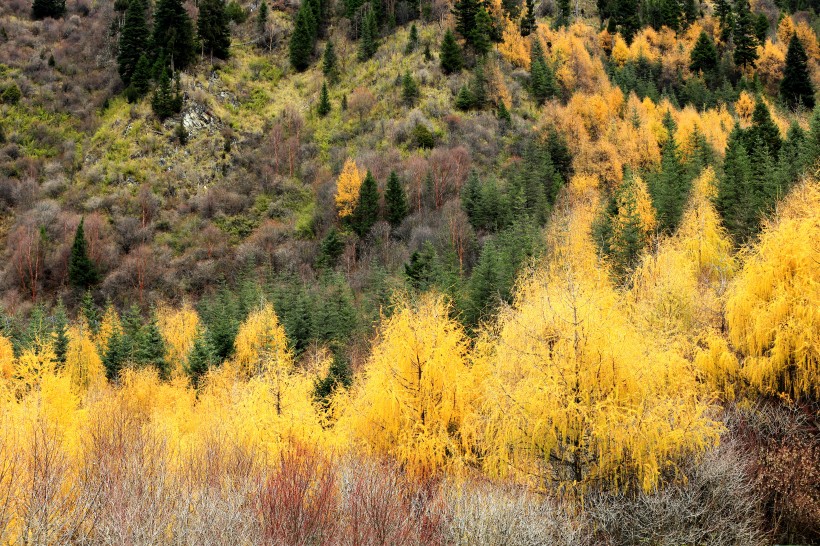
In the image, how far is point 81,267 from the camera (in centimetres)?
7444

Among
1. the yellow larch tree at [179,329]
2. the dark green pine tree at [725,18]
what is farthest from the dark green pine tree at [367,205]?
the dark green pine tree at [725,18]

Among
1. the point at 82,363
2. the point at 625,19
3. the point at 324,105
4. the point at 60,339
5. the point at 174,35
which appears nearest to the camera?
the point at 60,339

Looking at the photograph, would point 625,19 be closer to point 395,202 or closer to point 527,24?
point 527,24

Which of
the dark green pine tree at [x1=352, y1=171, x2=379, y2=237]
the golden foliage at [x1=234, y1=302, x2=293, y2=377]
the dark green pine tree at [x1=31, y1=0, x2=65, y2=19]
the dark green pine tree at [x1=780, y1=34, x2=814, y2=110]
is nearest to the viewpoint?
the golden foliage at [x1=234, y1=302, x2=293, y2=377]

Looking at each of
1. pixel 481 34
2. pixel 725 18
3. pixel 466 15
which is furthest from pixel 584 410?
pixel 725 18

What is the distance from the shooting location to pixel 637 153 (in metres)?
74.1

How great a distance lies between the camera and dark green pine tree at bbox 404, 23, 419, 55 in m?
101

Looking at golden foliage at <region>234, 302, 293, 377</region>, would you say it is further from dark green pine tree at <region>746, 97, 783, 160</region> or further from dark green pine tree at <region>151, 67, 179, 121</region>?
dark green pine tree at <region>151, 67, 179, 121</region>

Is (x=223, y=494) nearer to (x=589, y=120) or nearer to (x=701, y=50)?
(x=589, y=120)

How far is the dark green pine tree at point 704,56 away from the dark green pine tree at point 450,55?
4566 cm

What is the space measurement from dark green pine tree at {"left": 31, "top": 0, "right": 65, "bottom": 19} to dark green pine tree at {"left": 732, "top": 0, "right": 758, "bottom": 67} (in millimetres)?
142403

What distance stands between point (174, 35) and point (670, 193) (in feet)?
293

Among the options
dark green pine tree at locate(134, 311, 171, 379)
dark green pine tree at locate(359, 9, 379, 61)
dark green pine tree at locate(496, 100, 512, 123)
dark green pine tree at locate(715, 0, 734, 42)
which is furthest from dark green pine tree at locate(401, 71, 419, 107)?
dark green pine tree at locate(715, 0, 734, 42)

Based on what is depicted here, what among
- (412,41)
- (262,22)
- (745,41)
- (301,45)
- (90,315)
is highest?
(262,22)
